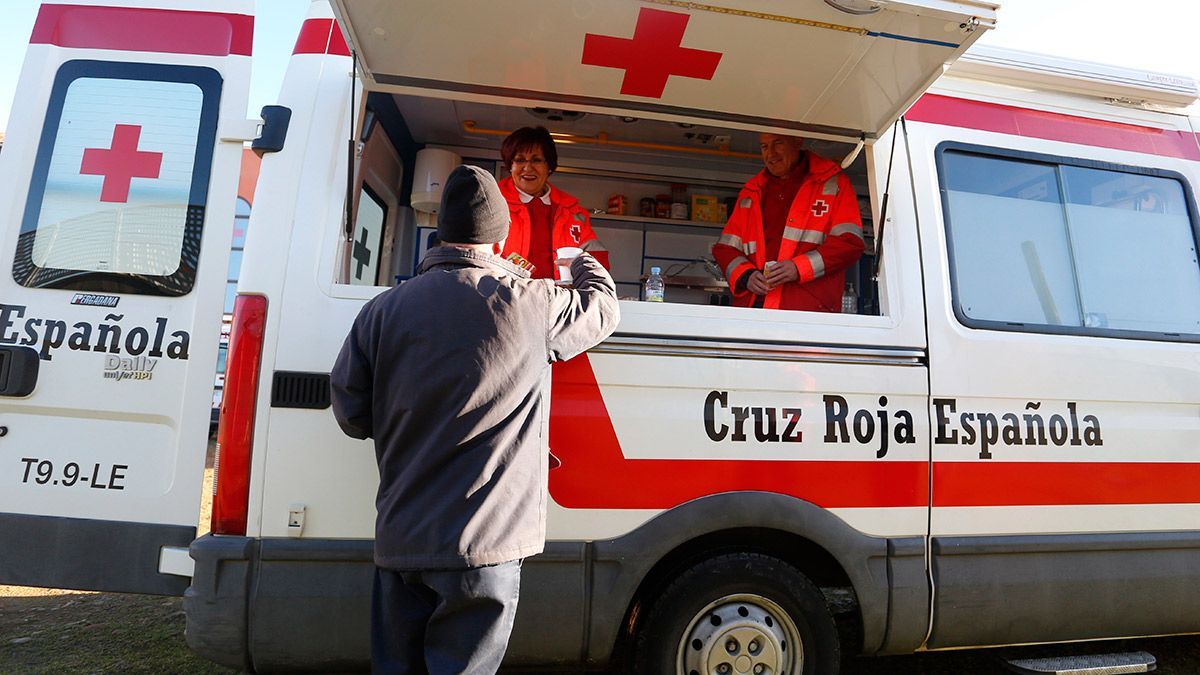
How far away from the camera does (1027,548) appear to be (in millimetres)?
2414

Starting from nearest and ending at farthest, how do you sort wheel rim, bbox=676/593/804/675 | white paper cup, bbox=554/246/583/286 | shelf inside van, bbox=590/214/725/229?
wheel rim, bbox=676/593/804/675 → white paper cup, bbox=554/246/583/286 → shelf inside van, bbox=590/214/725/229

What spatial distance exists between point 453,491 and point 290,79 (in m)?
1.62

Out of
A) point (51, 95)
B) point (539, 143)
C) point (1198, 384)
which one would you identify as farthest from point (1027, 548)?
point (51, 95)

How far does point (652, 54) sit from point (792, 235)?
1.04 m

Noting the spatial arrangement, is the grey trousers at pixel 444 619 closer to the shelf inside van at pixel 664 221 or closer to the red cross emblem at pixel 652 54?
the red cross emblem at pixel 652 54

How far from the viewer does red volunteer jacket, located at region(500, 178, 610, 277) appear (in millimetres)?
2953

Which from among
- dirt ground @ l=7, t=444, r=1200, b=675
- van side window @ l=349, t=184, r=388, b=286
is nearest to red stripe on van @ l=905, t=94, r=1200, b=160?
dirt ground @ l=7, t=444, r=1200, b=675

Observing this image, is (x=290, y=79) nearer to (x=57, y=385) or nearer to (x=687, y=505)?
(x=57, y=385)

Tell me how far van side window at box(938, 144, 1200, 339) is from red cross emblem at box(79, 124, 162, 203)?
3009 millimetres

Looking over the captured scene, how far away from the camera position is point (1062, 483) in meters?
2.46

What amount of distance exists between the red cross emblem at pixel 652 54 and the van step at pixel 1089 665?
251 centimetres

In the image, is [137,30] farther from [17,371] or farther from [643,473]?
[643,473]

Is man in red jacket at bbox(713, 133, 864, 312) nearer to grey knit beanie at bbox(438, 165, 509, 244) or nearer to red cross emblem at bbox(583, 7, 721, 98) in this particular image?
red cross emblem at bbox(583, 7, 721, 98)

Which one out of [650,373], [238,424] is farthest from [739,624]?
[238,424]
